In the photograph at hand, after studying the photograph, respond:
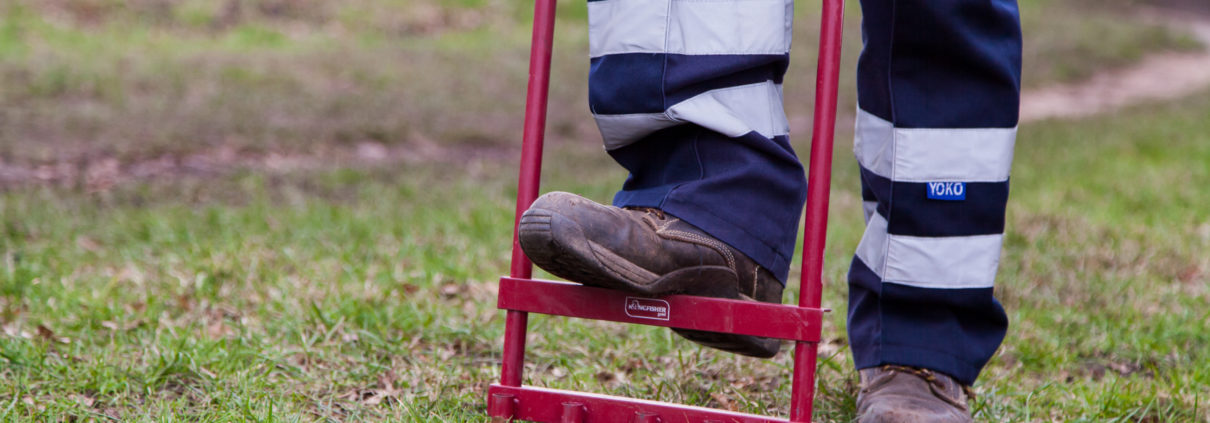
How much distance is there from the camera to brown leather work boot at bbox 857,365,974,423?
174cm

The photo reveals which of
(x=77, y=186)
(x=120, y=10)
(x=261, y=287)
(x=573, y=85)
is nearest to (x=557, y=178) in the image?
(x=77, y=186)

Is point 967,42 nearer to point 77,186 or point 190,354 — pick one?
point 190,354

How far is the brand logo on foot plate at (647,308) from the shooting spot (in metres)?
1.64

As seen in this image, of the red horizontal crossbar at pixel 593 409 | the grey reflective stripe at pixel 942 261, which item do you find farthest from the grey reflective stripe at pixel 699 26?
the red horizontal crossbar at pixel 593 409

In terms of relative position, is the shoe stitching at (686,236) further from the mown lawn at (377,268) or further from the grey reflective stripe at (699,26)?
the mown lawn at (377,268)

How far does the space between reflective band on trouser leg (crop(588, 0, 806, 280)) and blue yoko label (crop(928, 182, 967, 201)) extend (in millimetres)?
246

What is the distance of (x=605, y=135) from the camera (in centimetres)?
173

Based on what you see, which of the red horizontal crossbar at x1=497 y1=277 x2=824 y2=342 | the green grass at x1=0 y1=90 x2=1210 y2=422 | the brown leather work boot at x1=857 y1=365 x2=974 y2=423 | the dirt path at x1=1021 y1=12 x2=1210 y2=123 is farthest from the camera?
the dirt path at x1=1021 y1=12 x2=1210 y2=123

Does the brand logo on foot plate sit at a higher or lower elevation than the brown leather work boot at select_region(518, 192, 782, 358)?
lower

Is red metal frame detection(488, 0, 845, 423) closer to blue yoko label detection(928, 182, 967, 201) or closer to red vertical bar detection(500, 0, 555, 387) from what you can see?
red vertical bar detection(500, 0, 555, 387)

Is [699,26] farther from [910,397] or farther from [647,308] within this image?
[910,397]

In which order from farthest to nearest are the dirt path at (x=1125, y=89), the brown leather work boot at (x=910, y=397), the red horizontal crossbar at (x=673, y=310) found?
the dirt path at (x=1125, y=89) < the brown leather work boot at (x=910, y=397) < the red horizontal crossbar at (x=673, y=310)

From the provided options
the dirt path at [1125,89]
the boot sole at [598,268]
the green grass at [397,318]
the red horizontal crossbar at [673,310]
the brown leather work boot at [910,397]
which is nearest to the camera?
the boot sole at [598,268]

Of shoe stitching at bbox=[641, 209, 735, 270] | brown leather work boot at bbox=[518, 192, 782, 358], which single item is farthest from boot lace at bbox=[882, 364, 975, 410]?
shoe stitching at bbox=[641, 209, 735, 270]
